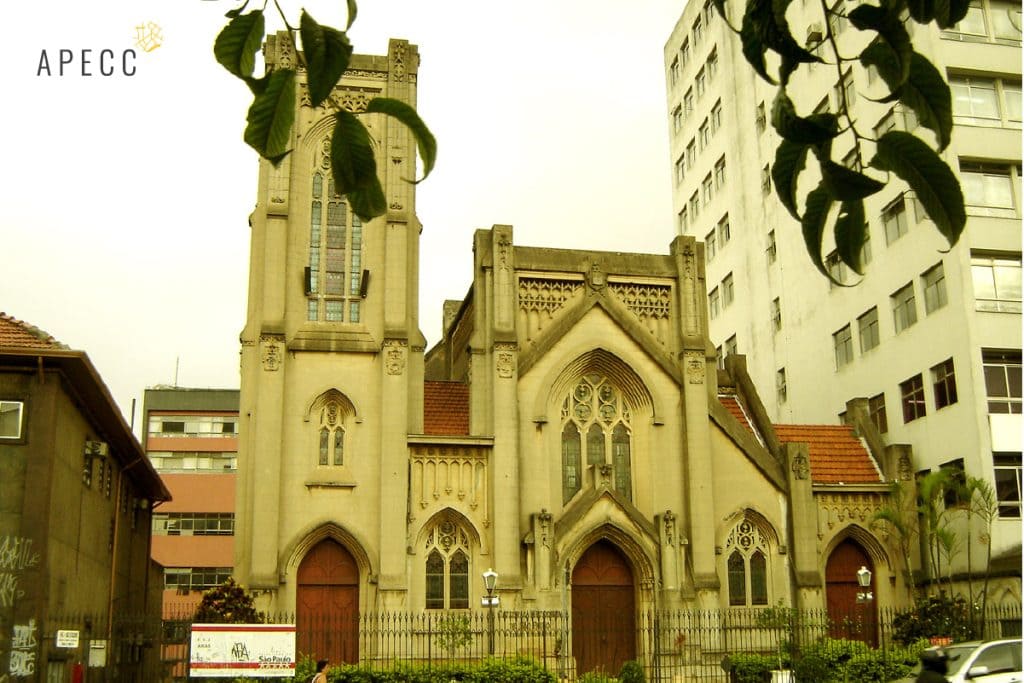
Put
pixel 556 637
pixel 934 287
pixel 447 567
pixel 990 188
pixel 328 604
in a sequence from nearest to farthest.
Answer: pixel 556 637
pixel 328 604
pixel 447 567
pixel 934 287
pixel 990 188

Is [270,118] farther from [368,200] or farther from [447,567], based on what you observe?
[447,567]

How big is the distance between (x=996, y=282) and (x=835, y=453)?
764cm

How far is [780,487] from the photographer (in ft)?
119

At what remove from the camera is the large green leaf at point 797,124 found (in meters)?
3.09

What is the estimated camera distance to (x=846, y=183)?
311 cm

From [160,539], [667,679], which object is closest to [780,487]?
[667,679]

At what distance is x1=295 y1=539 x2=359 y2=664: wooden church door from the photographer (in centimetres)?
3219

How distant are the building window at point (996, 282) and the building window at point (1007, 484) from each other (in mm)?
4471

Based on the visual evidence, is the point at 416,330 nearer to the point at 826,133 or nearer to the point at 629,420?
the point at 629,420

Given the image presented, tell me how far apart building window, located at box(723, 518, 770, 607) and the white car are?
13.5m

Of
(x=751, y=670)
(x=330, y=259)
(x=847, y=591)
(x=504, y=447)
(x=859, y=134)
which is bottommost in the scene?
(x=751, y=670)

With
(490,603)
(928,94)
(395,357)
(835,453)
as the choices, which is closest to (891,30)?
(928,94)

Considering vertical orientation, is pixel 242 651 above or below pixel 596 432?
below

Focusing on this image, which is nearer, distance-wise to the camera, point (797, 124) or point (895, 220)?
point (797, 124)
